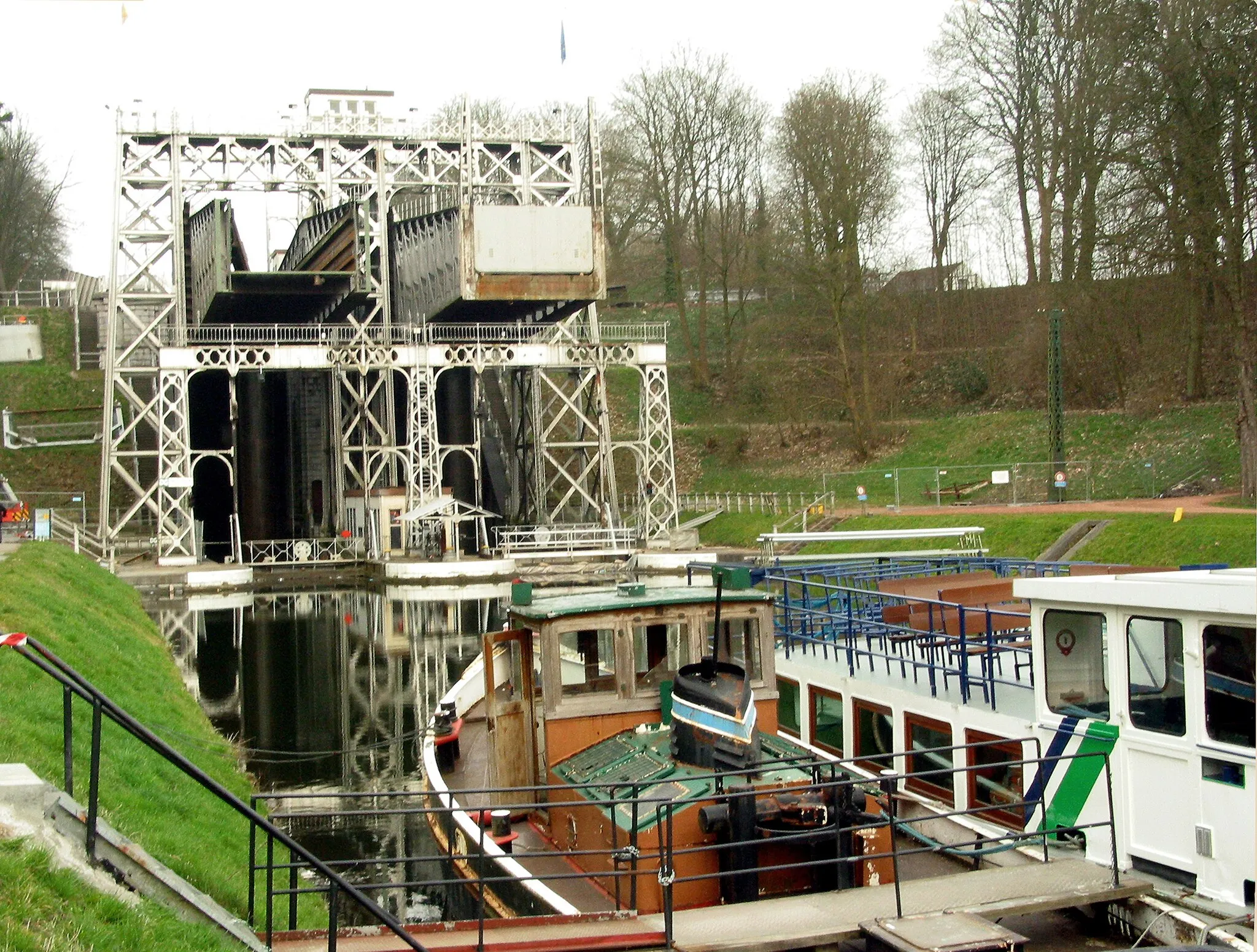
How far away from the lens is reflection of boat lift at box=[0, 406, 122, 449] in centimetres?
6362

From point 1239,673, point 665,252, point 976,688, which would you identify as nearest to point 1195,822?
point 1239,673

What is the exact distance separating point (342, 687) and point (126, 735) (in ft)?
50.4

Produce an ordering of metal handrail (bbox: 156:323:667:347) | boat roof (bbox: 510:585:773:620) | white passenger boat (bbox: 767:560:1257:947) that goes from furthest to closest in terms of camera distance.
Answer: metal handrail (bbox: 156:323:667:347) → boat roof (bbox: 510:585:773:620) → white passenger boat (bbox: 767:560:1257:947)

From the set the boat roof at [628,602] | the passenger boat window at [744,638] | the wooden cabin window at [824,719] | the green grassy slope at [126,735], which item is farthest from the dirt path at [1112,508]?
the green grassy slope at [126,735]

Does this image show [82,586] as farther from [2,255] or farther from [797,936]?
[2,255]

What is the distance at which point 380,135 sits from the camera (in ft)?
187

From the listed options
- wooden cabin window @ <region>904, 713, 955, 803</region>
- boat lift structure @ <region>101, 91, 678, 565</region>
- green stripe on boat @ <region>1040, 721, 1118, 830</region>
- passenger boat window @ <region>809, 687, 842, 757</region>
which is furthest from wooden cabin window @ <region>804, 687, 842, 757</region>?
boat lift structure @ <region>101, 91, 678, 565</region>

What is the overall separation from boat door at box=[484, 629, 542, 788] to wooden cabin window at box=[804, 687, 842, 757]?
4028 millimetres

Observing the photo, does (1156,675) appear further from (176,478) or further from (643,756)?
(176,478)

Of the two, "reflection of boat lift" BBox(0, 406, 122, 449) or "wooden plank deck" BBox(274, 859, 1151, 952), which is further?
"reflection of boat lift" BBox(0, 406, 122, 449)

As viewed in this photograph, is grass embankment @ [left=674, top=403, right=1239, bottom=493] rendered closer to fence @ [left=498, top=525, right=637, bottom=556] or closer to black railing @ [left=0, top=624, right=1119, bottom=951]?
fence @ [left=498, top=525, right=637, bottom=556]

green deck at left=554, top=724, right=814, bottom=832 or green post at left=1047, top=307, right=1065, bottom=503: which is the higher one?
green post at left=1047, top=307, right=1065, bottom=503

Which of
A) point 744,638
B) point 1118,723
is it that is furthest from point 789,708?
point 1118,723

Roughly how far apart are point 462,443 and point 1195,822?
52038 mm
